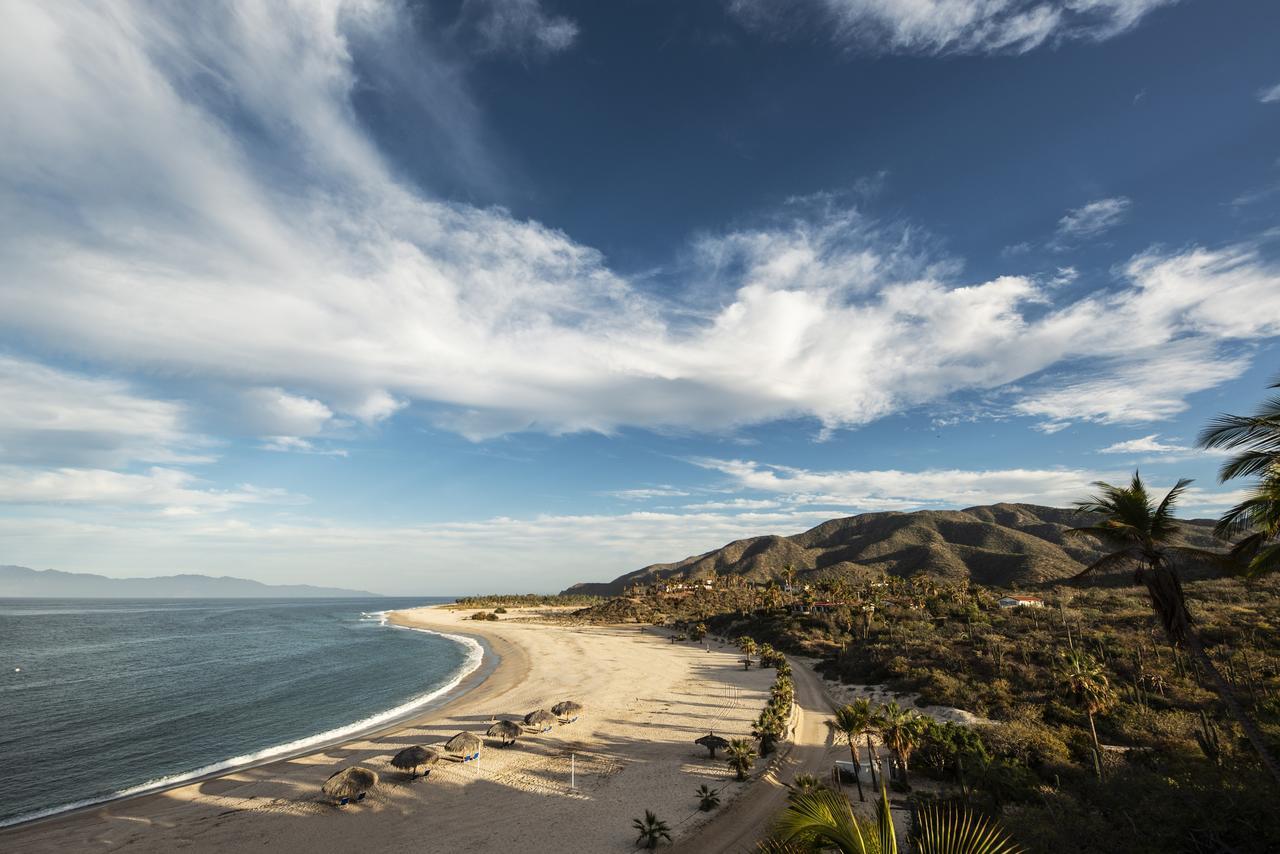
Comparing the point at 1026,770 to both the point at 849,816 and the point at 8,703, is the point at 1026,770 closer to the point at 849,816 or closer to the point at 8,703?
the point at 849,816

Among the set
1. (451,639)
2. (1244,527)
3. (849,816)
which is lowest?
(451,639)

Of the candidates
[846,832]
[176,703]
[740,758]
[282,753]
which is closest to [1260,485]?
[846,832]

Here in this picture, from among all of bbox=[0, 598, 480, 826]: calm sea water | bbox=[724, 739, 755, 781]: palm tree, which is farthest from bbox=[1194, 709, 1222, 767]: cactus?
bbox=[0, 598, 480, 826]: calm sea water

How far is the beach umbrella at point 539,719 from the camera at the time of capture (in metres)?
32.7

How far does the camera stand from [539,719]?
32.9m

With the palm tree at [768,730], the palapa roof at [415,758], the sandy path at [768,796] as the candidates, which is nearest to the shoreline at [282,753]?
the palapa roof at [415,758]

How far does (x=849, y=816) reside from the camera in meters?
6.51

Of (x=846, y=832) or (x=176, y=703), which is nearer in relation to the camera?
(x=846, y=832)

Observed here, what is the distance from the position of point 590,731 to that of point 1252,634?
156 ft

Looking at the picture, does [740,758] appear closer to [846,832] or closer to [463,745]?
[463,745]

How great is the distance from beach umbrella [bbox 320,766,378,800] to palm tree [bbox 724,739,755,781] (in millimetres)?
16106

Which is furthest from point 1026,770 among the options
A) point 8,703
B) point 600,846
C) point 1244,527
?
point 8,703

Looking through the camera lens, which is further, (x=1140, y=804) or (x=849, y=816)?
(x=1140, y=804)

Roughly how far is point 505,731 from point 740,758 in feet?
45.3
